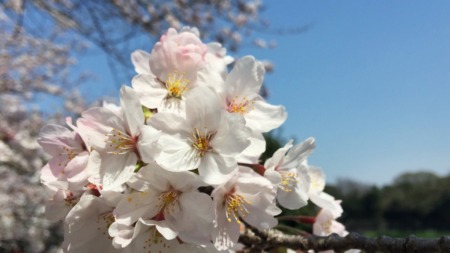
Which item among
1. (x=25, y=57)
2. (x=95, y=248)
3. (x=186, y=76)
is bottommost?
(x=95, y=248)

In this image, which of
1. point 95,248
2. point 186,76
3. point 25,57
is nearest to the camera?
point 95,248

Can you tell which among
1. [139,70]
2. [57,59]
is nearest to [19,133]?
[57,59]

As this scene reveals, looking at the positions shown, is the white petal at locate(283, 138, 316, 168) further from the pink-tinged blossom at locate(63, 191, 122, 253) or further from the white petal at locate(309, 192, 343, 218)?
the pink-tinged blossom at locate(63, 191, 122, 253)

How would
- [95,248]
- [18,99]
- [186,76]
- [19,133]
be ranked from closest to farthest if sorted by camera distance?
1. [95,248]
2. [186,76]
3. [19,133]
4. [18,99]

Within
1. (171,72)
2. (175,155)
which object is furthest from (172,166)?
(171,72)

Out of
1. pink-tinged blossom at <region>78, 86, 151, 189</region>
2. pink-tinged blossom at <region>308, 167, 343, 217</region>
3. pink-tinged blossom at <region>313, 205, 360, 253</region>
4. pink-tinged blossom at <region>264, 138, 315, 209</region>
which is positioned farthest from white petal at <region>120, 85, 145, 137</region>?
pink-tinged blossom at <region>313, 205, 360, 253</region>

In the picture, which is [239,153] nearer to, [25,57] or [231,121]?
[231,121]

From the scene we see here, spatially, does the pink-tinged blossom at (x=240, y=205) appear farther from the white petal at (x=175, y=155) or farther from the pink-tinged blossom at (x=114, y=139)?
the pink-tinged blossom at (x=114, y=139)
